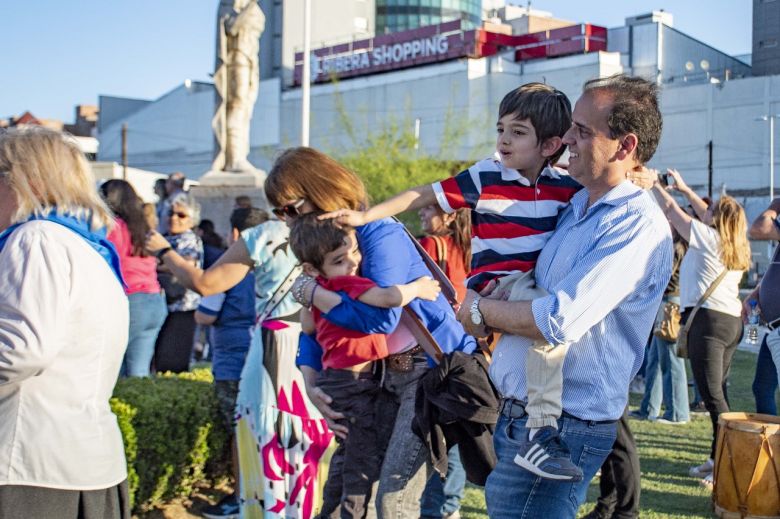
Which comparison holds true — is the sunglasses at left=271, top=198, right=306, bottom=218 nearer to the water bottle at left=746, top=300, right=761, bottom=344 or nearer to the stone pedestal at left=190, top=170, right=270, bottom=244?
the water bottle at left=746, top=300, right=761, bottom=344

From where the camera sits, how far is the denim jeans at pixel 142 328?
8.00 meters

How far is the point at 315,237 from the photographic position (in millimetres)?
4227

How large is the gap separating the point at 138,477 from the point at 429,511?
1.84 meters

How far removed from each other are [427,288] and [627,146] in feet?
4.50

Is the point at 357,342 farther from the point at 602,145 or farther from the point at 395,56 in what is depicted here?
the point at 395,56

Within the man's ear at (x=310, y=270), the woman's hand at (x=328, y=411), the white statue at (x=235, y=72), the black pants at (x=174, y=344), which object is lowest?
the black pants at (x=174, y=344)

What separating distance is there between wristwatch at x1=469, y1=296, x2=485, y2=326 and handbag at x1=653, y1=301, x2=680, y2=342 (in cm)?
707

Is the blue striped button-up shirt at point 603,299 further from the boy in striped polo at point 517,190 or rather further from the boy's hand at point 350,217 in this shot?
the boy's hand at point 350,217

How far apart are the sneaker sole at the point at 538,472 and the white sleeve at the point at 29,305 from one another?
1468 millimetres

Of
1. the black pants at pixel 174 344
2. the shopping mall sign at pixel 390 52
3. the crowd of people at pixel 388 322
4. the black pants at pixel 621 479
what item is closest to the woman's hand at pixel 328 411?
the crowd of people at pixel 388 322

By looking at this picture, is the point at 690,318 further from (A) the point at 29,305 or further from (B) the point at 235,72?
(B) the point at 235,72

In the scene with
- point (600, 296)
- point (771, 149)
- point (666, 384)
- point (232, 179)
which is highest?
point (771, 149)

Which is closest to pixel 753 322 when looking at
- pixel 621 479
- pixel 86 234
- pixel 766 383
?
pixel 766 383

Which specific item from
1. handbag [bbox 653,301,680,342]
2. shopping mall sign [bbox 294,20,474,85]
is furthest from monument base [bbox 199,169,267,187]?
shopping mall sign [bbox 294,20,474,85]
